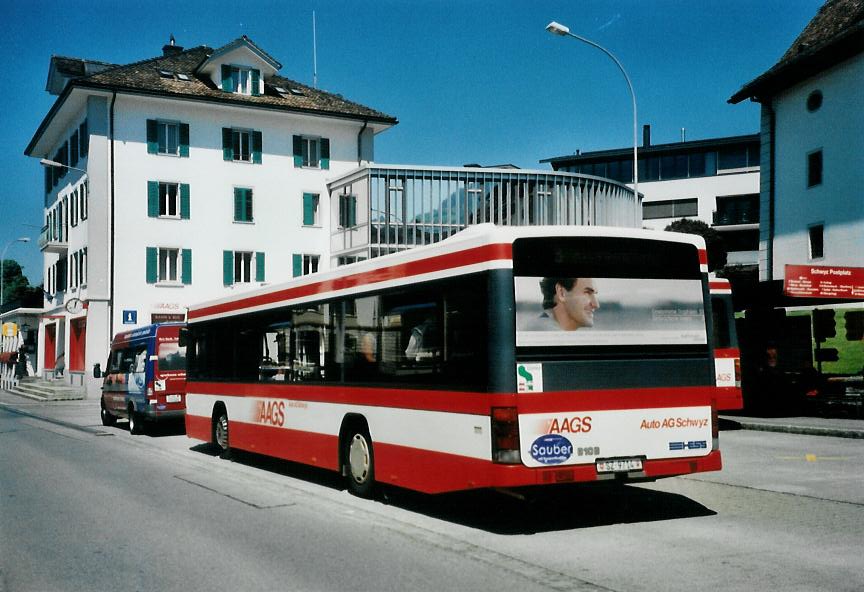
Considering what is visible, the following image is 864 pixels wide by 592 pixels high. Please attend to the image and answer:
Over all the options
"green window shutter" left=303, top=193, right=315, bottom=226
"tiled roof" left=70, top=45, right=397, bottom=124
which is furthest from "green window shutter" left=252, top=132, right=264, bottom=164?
"green window shutter" left=303, top=193, right=315, bottom=226

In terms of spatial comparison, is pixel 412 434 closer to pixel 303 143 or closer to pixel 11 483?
pixel 11 483

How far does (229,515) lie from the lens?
9922 mm

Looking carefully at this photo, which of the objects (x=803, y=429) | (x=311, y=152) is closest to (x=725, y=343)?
(x=803, y=429)

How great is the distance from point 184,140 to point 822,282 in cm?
3189

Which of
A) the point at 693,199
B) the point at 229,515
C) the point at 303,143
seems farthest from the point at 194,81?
the point at 693,199

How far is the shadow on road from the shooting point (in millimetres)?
9203

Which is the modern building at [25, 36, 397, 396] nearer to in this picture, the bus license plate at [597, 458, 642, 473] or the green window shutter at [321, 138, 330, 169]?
the green window shutter at [321, 138, 330, 169]

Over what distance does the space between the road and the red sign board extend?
260 inches

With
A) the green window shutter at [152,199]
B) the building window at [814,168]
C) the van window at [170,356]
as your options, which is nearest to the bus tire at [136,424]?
the van window at [170,356]

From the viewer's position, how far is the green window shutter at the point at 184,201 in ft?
→ 144

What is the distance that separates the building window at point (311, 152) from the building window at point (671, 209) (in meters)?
39.4

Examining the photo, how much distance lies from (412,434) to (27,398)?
127ft

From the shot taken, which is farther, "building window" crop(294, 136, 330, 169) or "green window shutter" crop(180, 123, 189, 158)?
"building window" crop(294, 136, 330, 169)

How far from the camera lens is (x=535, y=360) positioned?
8.45m
